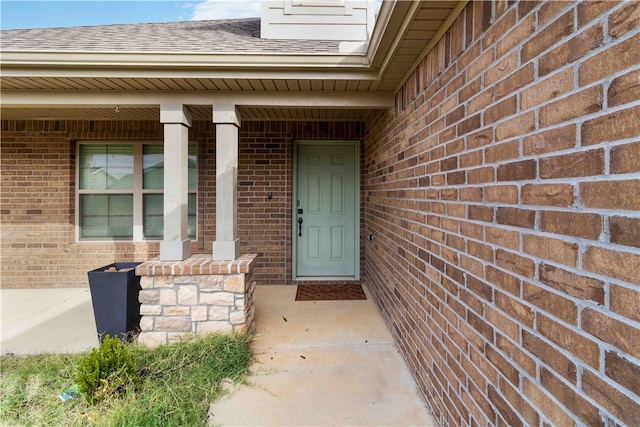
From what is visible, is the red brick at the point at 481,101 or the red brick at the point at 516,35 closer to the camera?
the red brick at the point at 516,35

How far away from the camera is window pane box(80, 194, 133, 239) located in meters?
4.55

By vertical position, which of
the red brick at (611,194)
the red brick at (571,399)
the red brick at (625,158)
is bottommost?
the red brick at (571,399)

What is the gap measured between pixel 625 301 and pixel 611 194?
25 centimetres

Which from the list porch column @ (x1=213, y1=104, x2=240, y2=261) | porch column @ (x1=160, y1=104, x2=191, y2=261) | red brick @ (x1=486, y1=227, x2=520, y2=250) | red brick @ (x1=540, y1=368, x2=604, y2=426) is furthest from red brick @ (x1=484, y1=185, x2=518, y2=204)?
porch column @ (x1=160, y1=104, x2=191, y2=261)

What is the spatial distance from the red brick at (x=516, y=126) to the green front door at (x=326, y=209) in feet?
11.4

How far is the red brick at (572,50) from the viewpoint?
0.81 metres

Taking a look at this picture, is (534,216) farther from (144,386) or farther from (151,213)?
(151,213)

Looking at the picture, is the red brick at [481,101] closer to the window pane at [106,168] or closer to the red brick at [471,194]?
the red brick at [471,194]

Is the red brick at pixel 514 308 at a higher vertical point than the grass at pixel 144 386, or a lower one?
higher

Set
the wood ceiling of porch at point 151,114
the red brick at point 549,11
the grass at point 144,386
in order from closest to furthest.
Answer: the red brick at point 549,11 → the grass at point 144,386 → the wood ceiling of porch at point 151,114

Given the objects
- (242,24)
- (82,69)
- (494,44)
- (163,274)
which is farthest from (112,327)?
(242,24)

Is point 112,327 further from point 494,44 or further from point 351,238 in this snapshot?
point 494,44

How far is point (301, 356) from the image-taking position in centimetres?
259

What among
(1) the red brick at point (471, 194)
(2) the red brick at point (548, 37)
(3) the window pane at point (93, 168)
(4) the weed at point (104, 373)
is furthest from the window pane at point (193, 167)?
(2) the red brick at point (548, 37)
